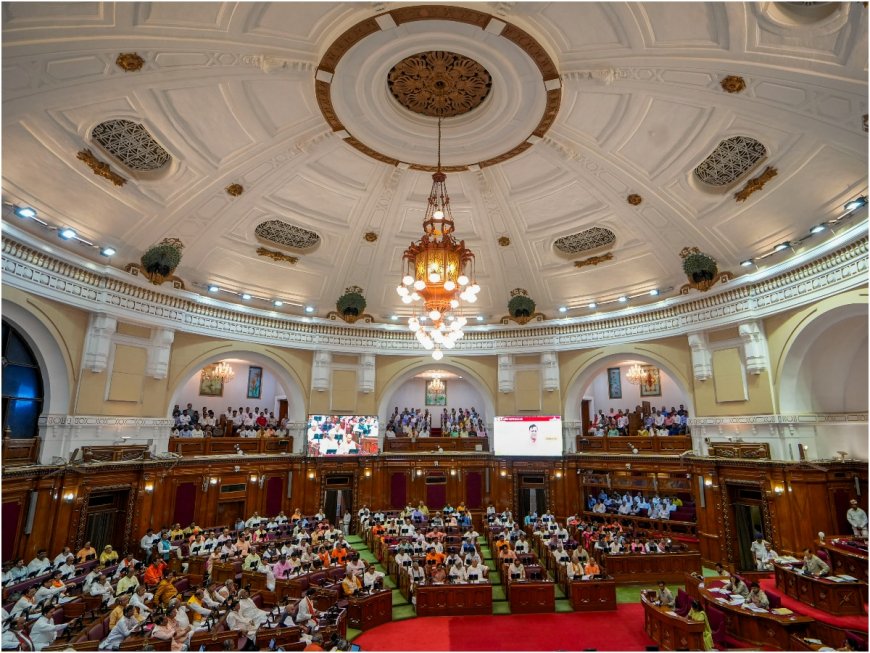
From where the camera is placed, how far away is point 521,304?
61.2 feet

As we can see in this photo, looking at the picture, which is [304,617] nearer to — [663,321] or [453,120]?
[453,120]

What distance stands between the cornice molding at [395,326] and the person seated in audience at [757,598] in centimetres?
702

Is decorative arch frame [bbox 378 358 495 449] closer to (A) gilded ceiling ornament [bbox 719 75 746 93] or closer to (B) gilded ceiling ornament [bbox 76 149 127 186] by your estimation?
(B) gilded ceiling ornament [bbox 76 149 127 186]

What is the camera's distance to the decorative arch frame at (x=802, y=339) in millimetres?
11914

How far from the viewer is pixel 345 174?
47.0 feet

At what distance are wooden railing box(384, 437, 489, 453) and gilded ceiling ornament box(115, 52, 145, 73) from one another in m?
14.4

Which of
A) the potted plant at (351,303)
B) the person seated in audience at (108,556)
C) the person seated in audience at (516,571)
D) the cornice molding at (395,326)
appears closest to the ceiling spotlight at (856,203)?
the cornice molding at (395,326)

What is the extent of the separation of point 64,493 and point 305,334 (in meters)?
8.51

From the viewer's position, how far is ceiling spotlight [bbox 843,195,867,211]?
10.7m

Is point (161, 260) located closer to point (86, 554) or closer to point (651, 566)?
point (86, 554)

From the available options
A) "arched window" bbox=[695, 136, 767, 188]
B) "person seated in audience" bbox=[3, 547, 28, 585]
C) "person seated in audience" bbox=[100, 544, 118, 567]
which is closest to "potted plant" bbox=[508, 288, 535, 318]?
"arched window" bbox=[695, 136, 767, 188]

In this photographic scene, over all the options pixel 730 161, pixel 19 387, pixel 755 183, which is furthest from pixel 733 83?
pixel 19 387

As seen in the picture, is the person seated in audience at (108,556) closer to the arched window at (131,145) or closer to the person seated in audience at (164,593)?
the person seated in audience at (164,593)

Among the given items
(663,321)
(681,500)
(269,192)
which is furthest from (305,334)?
(681,500)
